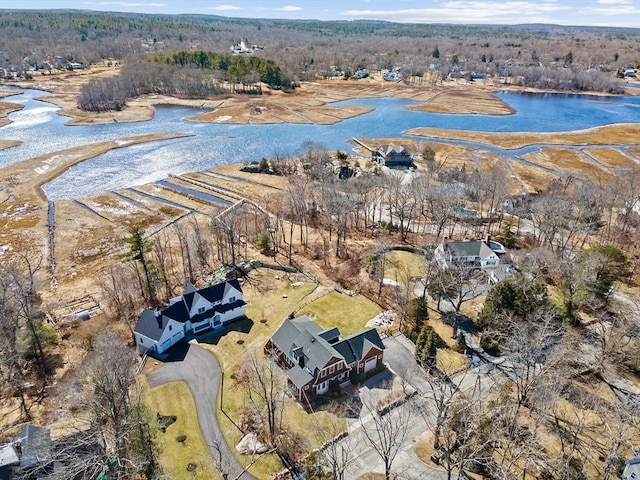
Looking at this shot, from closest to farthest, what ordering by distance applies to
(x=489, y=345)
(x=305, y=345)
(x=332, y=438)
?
(x=332, y=438) → (x=305, y=345) → (x=489, y=345)

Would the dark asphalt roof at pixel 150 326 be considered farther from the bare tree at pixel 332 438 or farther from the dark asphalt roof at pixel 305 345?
the bare tree at pixel 332 438

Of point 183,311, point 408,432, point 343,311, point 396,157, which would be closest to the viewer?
point 408,432

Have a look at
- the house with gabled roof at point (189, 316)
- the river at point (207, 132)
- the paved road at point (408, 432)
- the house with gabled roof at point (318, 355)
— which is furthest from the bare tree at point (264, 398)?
the river at point (207, 132)

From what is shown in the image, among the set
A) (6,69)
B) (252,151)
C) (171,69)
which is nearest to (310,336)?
(252,151)

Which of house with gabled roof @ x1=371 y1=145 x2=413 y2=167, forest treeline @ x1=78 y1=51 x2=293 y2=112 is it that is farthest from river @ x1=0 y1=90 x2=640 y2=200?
house with gabled roof @ x1=371 y1=145 x2=413 y2=167

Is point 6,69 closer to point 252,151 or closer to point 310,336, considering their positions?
point 252,151

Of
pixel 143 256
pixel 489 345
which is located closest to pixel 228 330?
pixel 143 256

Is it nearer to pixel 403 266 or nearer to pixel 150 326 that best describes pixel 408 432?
pixel 150 326
